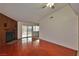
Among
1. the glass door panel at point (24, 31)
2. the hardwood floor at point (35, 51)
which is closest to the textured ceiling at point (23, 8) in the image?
the hardwood floor at point (35, 51)

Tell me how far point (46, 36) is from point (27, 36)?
3651 millimetres

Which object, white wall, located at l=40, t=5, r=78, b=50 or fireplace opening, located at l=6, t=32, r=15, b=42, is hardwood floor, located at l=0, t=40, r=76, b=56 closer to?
white wall, located at l=40, t=5, r=78, b=50

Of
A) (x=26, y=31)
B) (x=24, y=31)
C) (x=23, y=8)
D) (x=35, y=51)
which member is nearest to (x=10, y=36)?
(x=24, y=31)

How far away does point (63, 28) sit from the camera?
26.5 ft

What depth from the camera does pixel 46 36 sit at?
11.0m

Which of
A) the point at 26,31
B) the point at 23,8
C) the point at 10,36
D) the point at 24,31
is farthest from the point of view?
the point at 26,31

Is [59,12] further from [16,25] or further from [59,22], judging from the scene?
[16,25]

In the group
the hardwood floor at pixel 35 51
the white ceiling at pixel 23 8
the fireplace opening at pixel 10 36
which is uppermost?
the white ceiling at pixel 23 8

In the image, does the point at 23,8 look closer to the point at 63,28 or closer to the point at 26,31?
the point at 63,28

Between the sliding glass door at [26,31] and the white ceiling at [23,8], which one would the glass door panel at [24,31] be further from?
the white ceiling at [23,8]

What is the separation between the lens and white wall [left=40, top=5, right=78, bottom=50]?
696 cm

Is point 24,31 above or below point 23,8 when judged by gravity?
below

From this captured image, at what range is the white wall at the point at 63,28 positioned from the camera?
696cm

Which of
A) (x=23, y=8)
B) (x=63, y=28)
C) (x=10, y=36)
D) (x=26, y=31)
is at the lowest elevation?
(x=10, y=36)
